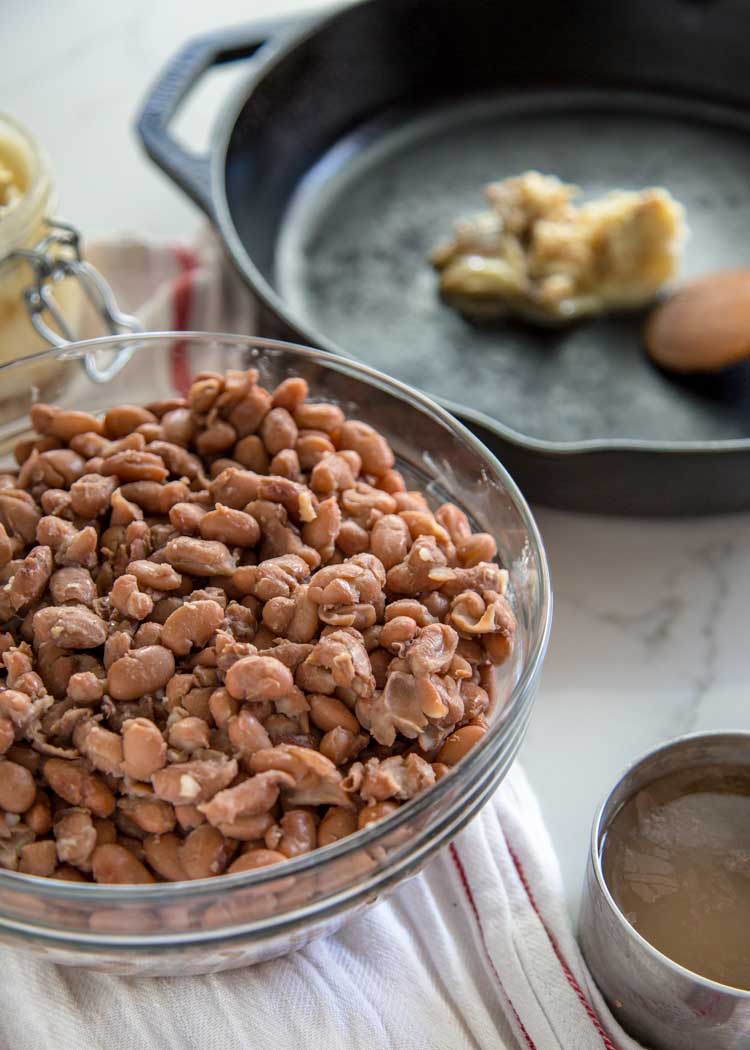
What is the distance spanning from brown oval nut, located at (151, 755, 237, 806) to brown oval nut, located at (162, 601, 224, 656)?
0.09 metres

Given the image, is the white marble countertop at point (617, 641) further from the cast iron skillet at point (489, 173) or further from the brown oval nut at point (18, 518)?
the brown oval nut at point (18, 518)

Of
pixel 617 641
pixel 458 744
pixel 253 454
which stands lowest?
pixel 617 641

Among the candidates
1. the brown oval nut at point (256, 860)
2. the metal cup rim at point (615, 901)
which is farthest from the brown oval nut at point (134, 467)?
the metal cup rim at point (615, 901)

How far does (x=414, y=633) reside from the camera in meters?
0.83

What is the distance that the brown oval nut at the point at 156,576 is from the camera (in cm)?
84

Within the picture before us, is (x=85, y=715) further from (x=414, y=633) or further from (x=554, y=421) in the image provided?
(x=554, y=421)

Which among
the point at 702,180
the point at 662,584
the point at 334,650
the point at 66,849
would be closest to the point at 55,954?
the point at 66,849

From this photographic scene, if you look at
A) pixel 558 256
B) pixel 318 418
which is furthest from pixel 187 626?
pixel 558 256

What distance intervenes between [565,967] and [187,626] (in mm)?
394

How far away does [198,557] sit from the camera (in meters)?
0.86

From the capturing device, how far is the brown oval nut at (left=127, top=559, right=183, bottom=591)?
0.84 m

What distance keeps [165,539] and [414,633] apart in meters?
0.21

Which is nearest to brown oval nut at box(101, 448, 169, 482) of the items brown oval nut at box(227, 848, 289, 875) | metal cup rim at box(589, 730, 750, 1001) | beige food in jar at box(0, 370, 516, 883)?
beige food in jar at box(0, 370, 516, 883)

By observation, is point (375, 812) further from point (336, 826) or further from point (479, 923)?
point (479, 923)
